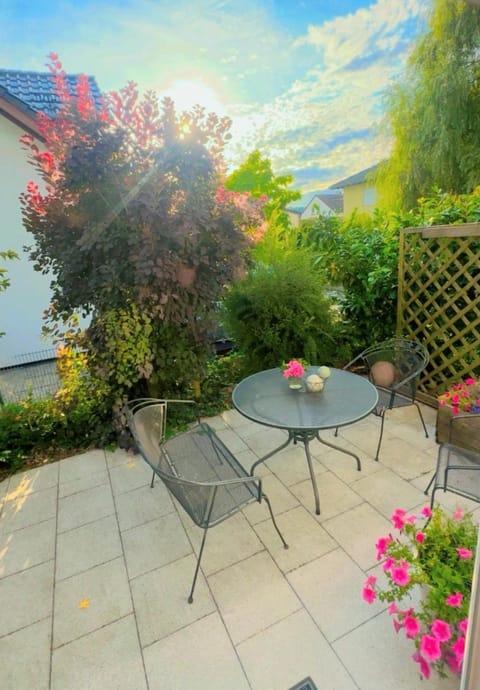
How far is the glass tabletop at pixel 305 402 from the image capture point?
6.18 feet

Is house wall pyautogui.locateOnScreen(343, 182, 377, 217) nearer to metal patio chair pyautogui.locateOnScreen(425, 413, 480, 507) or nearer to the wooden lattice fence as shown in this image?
the wooden lattice fence

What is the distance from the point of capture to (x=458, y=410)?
242 centimetres

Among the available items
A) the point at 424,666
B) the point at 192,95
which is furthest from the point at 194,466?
the point at 192,95

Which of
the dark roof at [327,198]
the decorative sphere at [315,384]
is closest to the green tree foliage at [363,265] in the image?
the decorative sphere at [315,384]

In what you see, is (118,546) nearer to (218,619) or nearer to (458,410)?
(218,619)

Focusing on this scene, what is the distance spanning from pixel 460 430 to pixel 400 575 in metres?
1.66

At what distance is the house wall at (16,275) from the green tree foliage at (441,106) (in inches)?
285

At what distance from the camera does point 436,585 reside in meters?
1.13

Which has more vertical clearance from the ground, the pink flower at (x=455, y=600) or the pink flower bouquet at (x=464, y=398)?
the pink flower bouquet at (x=464, y=398)

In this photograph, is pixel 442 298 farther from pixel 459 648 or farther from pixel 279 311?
pixel 459 648

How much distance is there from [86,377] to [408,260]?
326cm

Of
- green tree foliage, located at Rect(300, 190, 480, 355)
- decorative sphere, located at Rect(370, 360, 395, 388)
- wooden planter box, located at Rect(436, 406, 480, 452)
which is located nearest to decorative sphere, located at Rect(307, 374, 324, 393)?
decorative sphere, located at Rect(370, 360, 395, 388)

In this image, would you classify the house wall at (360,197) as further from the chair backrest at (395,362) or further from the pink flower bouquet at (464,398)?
the pink flower bouquet at (464,398)

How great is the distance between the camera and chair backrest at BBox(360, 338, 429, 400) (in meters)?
2.65
